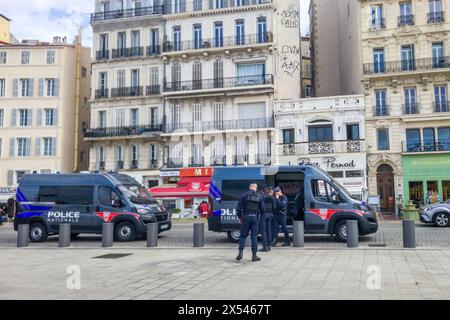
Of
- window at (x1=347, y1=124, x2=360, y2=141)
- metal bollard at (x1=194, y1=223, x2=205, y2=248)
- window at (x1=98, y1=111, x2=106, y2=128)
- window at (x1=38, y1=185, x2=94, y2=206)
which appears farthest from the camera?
window at (x1=98, y1=111, x2=106, y2=128)

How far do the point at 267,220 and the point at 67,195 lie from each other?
754 cm

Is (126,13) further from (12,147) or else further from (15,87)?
(12,147)

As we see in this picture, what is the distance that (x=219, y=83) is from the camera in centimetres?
3497

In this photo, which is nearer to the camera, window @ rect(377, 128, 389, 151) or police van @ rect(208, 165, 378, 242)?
police van @ rect(208, 165, 378, 242)

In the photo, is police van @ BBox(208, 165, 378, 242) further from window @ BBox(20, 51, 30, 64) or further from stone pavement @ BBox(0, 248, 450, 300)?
window @ BBox(20, 51, 30, 64)

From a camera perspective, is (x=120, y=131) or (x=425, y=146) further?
(x=120, y=131)

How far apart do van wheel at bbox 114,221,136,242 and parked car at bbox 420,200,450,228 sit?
41.5 feet

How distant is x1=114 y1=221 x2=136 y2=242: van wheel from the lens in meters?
14.7

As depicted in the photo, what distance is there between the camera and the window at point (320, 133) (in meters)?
31.9

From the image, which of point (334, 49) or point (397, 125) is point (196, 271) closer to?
point (397, 125)

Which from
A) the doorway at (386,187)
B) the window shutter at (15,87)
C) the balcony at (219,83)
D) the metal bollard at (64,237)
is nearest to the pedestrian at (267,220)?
the metal bollard at (64,237)

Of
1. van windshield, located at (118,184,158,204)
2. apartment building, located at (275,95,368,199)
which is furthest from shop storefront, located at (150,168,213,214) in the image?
van windshield, located at (118,184,158,204)

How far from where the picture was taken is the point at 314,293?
6.49m

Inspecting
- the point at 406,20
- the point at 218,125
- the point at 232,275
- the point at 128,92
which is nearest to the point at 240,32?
the point at 218,125
